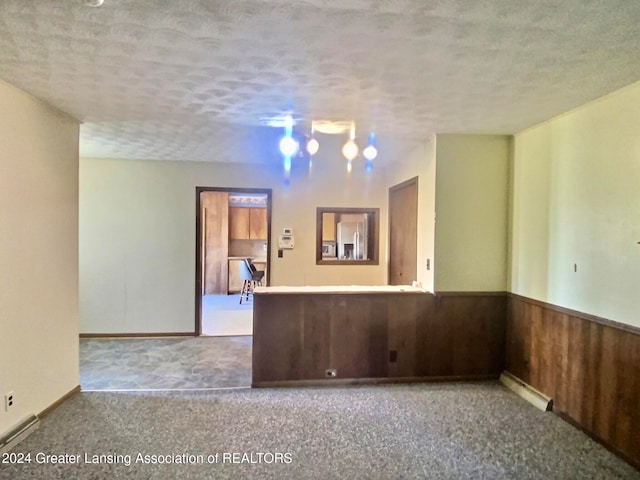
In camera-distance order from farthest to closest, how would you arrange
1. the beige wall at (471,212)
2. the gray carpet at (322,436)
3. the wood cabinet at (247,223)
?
the wood cabinet at (247,223), the beige wall at (471,212), the gray carpet at (322,436)

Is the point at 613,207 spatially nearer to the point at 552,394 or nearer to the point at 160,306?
the point at 552,394

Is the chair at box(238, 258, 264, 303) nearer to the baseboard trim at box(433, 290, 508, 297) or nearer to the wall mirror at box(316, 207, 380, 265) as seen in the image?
the wall mirror at box(316, 207, 380, 265)

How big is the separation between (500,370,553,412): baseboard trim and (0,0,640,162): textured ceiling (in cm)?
229

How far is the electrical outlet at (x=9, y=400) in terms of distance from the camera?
2503 millimetres

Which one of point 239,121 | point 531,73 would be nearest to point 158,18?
point 239,121

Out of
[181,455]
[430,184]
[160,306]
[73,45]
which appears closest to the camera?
[73,45]

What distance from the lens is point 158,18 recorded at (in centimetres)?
168

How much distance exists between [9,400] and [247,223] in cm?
689

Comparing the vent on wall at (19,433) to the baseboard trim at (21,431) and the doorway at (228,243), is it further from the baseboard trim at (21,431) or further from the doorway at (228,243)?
the doorway at (228,243)

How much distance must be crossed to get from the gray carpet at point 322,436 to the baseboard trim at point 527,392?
0.25 ft

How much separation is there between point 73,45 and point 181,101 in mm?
871

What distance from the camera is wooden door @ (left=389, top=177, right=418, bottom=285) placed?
170 inches

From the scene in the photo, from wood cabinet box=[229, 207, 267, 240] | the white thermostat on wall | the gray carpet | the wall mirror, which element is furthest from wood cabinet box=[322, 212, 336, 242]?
wood cabinet box=[229, 207, 267, 240]

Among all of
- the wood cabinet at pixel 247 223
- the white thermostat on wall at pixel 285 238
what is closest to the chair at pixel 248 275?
the wood cabinet at pixel 247 223
